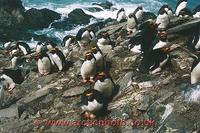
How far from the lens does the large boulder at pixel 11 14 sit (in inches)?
1706

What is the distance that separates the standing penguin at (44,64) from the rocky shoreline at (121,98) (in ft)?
0.83

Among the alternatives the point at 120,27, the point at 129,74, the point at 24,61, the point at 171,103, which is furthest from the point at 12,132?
the point at 120,27

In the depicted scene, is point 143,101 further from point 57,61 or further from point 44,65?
point 44,65

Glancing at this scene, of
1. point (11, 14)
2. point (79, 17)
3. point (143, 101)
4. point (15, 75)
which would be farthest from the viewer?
point (79, 17)

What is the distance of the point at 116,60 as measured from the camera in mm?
17766

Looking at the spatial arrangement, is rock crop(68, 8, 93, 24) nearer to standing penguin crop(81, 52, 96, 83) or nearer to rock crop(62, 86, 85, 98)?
standing penguin crop(81, 52, 96, 83)

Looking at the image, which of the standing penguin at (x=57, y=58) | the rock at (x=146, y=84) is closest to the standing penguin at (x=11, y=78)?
the standing penguin at (x=57, y=58)

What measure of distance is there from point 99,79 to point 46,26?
30.3 m

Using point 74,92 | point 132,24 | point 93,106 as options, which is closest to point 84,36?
point 132,24

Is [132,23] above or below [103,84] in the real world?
below

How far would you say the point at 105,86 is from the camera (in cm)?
1458

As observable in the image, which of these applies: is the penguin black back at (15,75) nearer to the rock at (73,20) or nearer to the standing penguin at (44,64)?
the standing penguin at (44,64)

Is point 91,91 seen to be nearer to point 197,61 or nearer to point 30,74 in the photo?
point 197,61

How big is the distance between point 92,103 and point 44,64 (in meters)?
4.68
